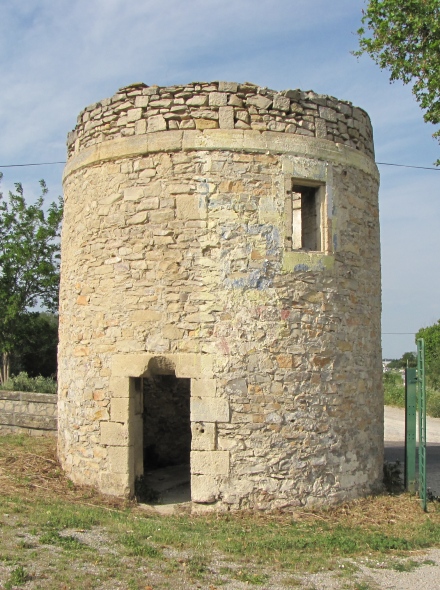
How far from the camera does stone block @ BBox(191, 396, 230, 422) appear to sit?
663 centimetres

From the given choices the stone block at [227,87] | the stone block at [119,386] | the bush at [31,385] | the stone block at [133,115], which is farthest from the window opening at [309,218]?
the bush at [31,385]

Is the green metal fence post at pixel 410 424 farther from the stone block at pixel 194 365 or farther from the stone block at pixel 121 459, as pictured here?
the stone block at pixel 121 459

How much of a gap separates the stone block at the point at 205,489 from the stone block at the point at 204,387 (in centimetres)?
88

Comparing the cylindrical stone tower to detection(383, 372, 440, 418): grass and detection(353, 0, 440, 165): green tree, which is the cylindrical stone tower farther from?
detection(383, 372, 440, 418): grass

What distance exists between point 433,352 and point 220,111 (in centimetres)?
2672

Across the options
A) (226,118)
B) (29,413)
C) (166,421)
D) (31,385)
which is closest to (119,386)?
(166,421)

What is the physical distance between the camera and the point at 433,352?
101 feet

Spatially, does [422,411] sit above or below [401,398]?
above

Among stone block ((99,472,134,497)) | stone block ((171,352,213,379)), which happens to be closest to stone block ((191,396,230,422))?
stone block ((171,352,213,379))

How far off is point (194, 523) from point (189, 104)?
4.68 meters

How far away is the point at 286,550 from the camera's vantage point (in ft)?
17.7

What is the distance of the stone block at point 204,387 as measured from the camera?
6.68 meters

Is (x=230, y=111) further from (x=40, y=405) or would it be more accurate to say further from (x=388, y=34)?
(x=40, y=405)

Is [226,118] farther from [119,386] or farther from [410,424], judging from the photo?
[410,424]
